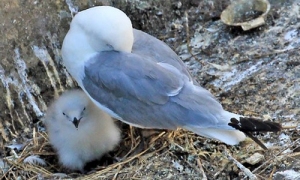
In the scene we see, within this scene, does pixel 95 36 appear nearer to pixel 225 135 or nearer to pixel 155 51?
pixel 155 51

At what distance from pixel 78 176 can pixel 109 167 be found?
0.16 m

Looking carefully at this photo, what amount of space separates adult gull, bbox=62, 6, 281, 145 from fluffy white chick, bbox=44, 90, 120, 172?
0.36 ft

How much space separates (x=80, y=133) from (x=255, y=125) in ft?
2.40

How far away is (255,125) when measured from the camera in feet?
8.07

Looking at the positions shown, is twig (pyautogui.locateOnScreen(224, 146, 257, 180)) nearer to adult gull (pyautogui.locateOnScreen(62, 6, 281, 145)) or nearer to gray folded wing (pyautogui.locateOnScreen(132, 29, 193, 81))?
adult gull (pyautogui.locateOnScreen(62, 6, 281, 145))

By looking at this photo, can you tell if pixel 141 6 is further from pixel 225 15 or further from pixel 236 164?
pixel 236 164

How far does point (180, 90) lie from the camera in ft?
8.54

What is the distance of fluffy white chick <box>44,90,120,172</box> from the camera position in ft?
9.00

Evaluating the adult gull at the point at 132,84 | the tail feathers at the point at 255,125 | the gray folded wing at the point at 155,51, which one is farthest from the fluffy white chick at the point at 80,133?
the tail feathers at the point at 255,125

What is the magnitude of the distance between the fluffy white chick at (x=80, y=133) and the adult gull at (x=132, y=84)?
0.36 ft

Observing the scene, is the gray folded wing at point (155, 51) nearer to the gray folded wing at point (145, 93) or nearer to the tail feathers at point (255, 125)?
the gray folded wing at point (145, 93)

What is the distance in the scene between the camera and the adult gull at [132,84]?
2557mm

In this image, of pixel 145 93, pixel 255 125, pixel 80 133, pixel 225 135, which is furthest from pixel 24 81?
pixel 255 125

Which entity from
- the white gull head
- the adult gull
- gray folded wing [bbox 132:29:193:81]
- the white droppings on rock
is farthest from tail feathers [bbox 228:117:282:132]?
the white droppings on rock
